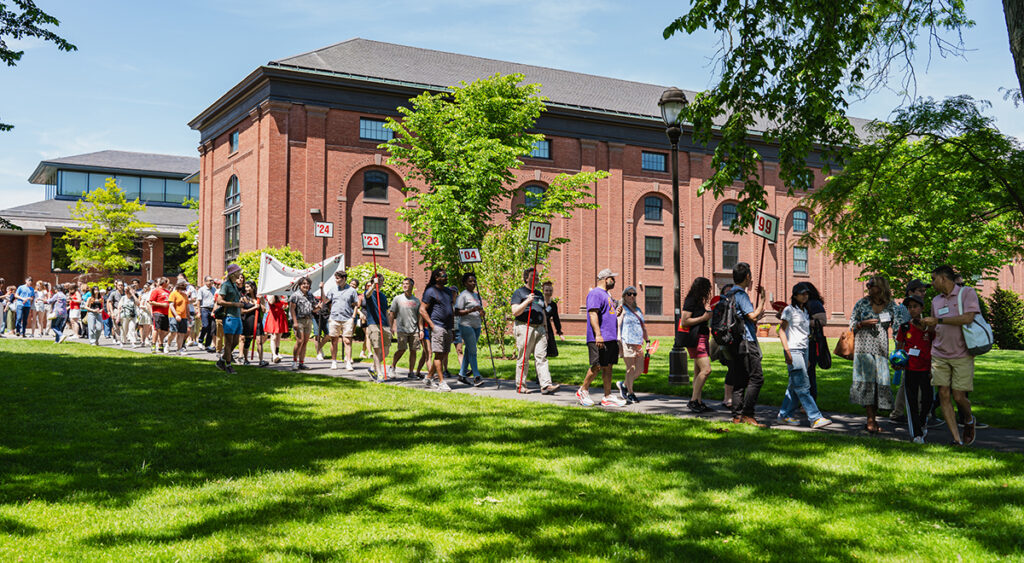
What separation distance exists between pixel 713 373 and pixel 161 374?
10.5m

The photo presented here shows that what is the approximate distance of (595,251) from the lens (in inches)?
1597

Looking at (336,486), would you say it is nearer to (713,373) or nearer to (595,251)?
(713,373)

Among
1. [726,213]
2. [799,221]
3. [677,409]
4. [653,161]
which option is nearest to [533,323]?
[677,409]

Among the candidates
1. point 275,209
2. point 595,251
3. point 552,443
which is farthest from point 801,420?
point 595,251

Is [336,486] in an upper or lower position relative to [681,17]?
lower

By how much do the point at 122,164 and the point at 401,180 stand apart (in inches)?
1679

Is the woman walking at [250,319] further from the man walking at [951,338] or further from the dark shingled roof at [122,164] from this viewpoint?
the dark shingled roof at [122,164]

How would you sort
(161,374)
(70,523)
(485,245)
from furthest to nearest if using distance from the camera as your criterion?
(485,245) → (161,374) → (70,523)

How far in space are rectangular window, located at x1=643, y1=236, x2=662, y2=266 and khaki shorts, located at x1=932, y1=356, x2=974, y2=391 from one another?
114 ft

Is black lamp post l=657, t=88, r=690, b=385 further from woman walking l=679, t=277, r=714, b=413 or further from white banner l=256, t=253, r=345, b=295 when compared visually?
white banner l=256, t=253, r=345, b=295

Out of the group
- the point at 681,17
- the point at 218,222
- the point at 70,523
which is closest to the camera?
the point at 70,523

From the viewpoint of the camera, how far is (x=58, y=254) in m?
54.0

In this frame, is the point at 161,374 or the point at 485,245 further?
the point at 485,245

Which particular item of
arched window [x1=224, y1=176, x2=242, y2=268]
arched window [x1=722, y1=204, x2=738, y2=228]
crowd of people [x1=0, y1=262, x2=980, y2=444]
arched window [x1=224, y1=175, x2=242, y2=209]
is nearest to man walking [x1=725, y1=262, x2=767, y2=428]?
crowd of people [x1=0, y1=262, x2=980, y2=444]
